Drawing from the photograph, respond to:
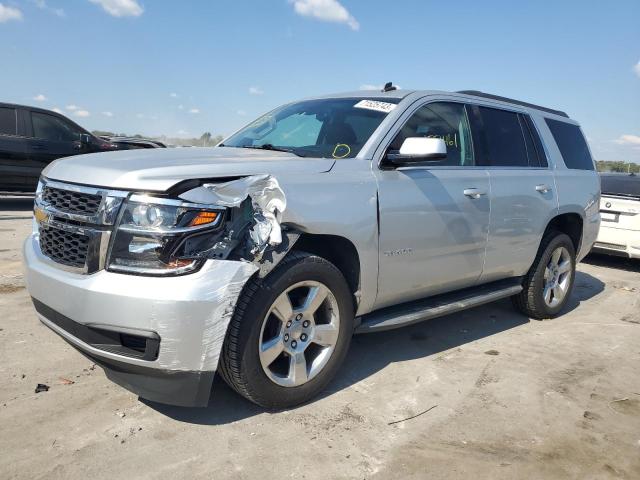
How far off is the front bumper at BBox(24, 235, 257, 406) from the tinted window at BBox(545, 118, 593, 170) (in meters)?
3.84

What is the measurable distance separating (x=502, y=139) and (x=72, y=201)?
3.38 metres

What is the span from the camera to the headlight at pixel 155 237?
8.07ft

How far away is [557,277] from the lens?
5.18 metres

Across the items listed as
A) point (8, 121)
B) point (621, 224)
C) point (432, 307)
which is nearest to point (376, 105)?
point (432, 307)

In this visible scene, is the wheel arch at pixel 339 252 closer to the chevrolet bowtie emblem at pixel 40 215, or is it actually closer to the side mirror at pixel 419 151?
the side mirror at pixel 419 151

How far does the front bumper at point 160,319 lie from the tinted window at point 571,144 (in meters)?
3.84

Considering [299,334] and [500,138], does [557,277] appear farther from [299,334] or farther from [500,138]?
[299,334]

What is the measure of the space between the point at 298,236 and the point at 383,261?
0.70 m

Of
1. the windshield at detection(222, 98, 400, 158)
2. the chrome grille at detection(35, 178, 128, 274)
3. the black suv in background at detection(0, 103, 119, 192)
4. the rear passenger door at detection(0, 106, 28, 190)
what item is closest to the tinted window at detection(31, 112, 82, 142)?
the black suv in background at detection(0, 103, 119, 192)

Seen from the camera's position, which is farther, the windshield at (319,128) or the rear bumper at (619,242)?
the rear bumper at (619,242)

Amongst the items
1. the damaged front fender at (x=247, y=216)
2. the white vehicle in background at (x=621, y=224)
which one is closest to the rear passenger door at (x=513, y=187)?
the damaged front fender at (x=247, y=216)

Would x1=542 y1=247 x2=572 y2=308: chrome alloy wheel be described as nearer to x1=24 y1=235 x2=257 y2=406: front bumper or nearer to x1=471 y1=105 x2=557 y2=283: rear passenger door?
x1=471 y1=105 x2=557 y2=283: rear passenger door

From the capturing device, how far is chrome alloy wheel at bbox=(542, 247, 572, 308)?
199 inches

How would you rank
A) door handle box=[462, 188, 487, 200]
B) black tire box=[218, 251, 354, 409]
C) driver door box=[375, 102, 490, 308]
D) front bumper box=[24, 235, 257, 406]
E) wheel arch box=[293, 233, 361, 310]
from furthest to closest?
A: door handle box=[462, 188, 487, 200] → driver door box=[375, 102, 490, 308] → wheel arch box=[293, 233, 361, 310] → black tire box=[218, 251, 354, 409] → front bumper box=[24, 235, 257, 406]
